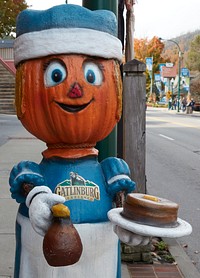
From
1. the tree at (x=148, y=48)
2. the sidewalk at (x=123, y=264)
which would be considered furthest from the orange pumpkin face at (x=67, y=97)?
the tree at (x=148, y=48)

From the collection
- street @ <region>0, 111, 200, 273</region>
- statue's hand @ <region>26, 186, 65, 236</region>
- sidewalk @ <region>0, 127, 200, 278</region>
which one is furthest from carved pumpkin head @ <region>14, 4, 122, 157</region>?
street @ <region>0, 111, 200, 273</region>

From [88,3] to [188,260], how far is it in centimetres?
271

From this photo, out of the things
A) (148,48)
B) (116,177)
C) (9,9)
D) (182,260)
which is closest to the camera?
(116,177)

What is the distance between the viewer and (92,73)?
91.7 inches

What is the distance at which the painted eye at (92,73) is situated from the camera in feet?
7.60

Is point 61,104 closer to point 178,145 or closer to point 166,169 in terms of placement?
point 166,169

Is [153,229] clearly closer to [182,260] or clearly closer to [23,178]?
[23,178]

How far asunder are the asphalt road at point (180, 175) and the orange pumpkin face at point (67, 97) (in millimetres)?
2830

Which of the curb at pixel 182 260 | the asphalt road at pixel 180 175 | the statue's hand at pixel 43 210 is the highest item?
the statue's hand at pixel 43 210

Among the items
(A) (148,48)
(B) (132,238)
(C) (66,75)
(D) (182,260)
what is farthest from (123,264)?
(A) (148,48)

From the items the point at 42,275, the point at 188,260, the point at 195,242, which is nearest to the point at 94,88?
the point at 42,275

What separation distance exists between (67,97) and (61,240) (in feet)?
2.32

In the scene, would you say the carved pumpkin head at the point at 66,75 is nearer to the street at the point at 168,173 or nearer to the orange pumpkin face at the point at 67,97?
the orange pumpkin face at the point at 67,97

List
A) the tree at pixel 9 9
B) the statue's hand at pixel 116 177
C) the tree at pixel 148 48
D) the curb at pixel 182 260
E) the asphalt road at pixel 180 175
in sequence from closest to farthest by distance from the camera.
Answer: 1. the statue's hand at pixel 116 177
2. the curb at pixel 182 260
3. the asphalt road at pixel 180 175
4. the tree at pixel 9 9
5. the tree at pixel 148 48
